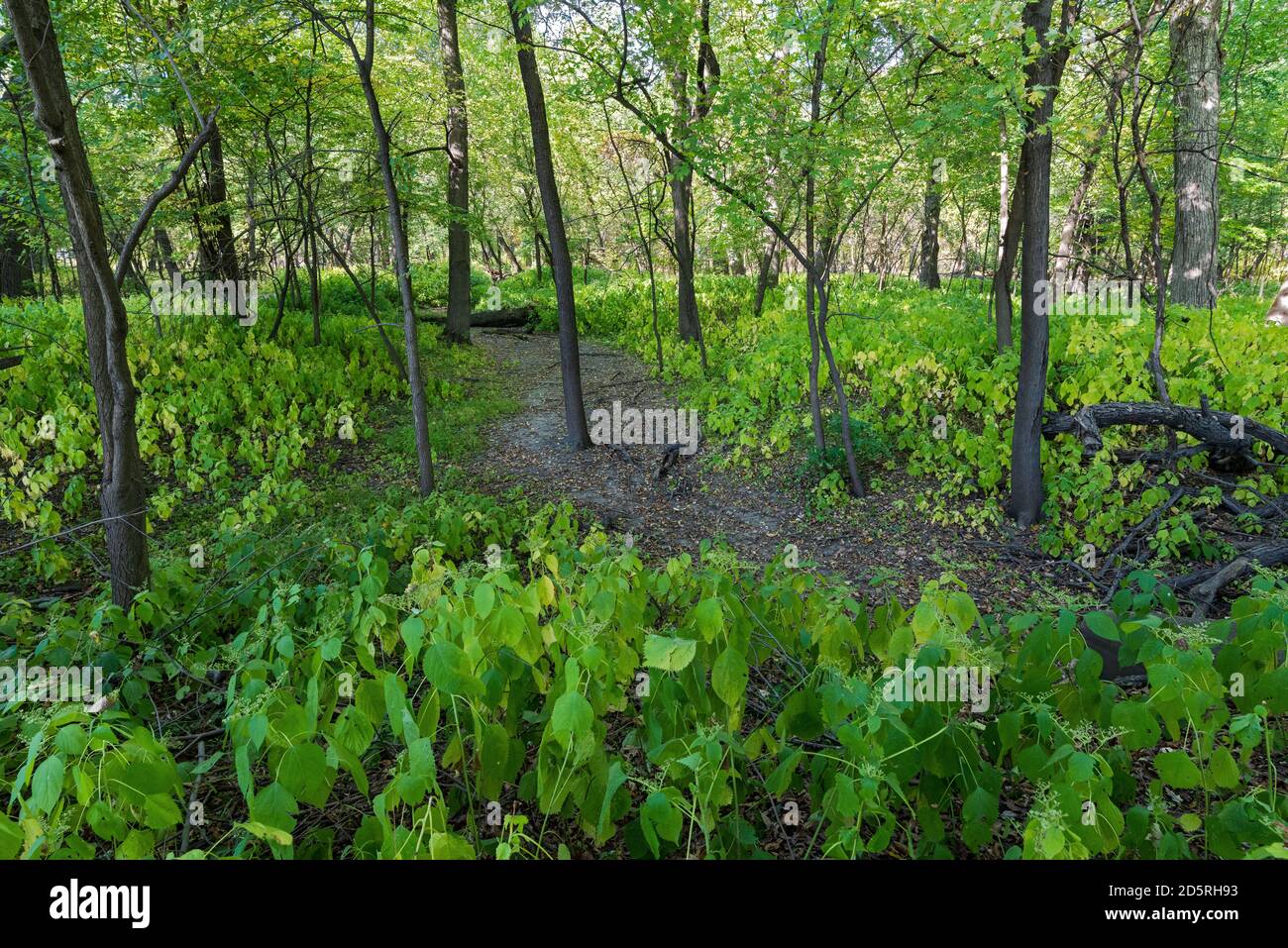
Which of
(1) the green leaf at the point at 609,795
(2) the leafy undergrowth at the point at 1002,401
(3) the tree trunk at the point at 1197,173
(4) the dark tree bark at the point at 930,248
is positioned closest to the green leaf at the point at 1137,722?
(1) the green leaf at the point at 609,795

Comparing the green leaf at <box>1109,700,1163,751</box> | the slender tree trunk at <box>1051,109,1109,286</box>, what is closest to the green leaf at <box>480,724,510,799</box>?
the green leaf at <box>1109,700,1163,751</box>

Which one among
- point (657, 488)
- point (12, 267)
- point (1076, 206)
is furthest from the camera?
point (12, 267)

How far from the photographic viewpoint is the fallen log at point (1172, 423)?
5512mm

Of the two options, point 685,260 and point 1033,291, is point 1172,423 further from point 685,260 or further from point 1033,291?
point 685,260

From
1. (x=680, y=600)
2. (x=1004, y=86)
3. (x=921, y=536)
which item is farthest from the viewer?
(x=921, y=536)

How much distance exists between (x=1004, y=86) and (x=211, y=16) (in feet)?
22.8

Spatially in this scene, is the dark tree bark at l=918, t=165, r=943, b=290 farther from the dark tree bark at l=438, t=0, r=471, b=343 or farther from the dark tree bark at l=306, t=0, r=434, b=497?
the dark tree bark at l=306, t=0, r=434, b=497

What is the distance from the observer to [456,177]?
1195 cm

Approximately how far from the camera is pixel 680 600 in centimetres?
249

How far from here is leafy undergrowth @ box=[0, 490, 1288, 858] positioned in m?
1.30

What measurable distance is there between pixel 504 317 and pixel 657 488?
10.6 metres

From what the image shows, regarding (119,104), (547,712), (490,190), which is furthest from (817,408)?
(490,190)

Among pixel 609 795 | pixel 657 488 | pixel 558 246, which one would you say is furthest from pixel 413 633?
pixel 558 246
